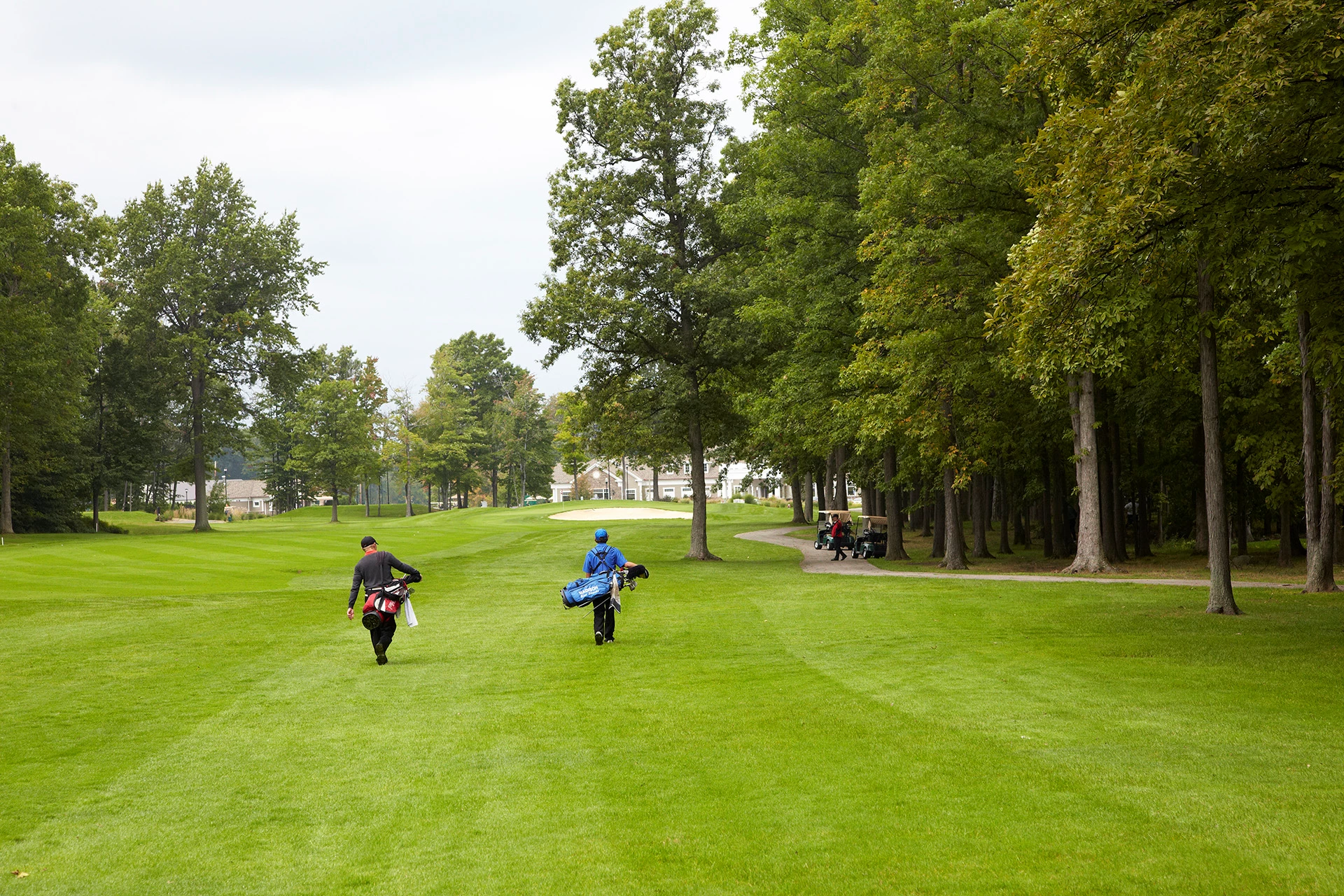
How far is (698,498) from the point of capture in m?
40.8

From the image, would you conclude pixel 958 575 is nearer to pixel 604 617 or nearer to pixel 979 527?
pixel 979 527

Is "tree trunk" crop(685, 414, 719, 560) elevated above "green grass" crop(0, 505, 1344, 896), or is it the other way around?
"tree trunk" crop(685, 414, 719, 560)

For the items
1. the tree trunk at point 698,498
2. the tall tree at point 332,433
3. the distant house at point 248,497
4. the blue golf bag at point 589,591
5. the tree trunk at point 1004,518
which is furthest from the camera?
the distant house at point 248,497

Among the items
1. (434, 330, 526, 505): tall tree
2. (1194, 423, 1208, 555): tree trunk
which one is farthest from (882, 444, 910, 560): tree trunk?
(434, 330, 526, 505): tall tree

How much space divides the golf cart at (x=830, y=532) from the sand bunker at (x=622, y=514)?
31438mm

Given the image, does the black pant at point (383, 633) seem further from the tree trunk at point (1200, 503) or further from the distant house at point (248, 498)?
the distant house at point (248, 498)

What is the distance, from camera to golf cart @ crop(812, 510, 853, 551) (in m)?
42.9

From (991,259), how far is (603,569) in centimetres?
1669

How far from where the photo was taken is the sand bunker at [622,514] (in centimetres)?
8375

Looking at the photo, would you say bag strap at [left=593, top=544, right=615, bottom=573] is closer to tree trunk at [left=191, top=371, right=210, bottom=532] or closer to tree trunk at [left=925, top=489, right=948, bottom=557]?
tree trunk at [left=925, top=489, right=948, bottom=557]

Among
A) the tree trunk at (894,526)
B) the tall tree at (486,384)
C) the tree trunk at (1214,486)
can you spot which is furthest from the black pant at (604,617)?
the tall tree at (486,384)

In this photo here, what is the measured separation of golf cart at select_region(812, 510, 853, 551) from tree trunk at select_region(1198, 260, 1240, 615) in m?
22.4

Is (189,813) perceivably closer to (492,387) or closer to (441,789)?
(441,789)

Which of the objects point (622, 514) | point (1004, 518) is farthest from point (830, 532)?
point (622, 514)
